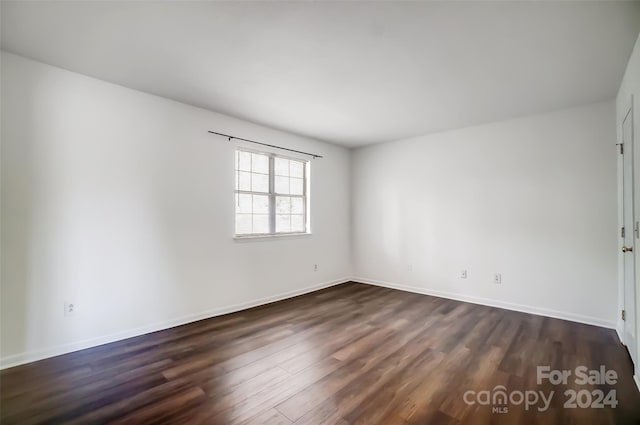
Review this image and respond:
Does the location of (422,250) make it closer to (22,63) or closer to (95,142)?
(95,142)

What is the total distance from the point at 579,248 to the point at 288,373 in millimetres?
3646

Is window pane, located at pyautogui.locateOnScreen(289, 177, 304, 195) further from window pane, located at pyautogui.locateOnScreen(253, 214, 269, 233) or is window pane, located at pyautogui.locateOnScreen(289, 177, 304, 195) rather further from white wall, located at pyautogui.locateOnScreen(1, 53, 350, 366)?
white wall, located at pyautogui.locateOnScreen(1, 53, 350, 366)

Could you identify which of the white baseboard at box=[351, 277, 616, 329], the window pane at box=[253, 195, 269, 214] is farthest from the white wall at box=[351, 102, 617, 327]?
the window pane at box=[253, 195, 269, 214]

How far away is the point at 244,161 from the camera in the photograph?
161 inches

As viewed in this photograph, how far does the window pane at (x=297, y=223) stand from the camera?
4793 mm

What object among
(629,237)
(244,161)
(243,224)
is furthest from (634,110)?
(243,224)

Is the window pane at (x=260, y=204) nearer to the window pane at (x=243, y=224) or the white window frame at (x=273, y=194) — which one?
A: the white window frame at (x=273, y=194)

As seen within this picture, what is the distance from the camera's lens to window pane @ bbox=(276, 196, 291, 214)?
14.9 ft

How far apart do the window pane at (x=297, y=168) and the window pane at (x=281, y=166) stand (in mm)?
102

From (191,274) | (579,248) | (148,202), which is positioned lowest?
(191,274)

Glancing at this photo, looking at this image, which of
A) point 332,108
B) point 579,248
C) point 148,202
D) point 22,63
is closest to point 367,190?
point 332,108

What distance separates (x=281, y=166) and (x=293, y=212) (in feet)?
2.54

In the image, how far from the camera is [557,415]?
71.0 inches

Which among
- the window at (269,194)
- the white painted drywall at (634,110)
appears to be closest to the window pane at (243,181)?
the window at (269,194)
